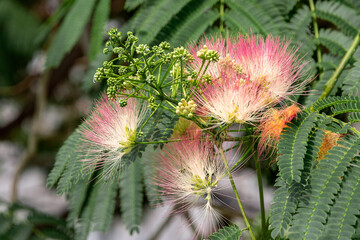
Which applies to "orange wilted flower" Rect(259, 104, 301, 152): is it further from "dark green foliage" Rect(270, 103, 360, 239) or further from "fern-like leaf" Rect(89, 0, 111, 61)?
"fern-like leaf" Rect(89, 0, 111, 61)

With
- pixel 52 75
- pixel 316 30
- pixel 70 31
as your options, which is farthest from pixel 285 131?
pixel 52 75

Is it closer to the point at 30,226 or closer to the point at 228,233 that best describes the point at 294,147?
the point at 228,233

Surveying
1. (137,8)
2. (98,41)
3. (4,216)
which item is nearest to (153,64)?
(137,8)

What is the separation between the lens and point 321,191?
1062 millimetres

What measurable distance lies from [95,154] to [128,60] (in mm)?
345

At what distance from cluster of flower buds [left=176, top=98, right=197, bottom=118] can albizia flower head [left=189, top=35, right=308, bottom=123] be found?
0.18 ft

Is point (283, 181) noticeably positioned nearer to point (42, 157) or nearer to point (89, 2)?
point (89, 2)

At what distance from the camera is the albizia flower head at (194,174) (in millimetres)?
1230

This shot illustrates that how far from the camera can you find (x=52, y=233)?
2523 mm

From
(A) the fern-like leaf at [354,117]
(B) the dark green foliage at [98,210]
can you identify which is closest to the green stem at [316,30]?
(A) the fern-like leaf at [354,117]

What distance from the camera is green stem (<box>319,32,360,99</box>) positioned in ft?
5.11

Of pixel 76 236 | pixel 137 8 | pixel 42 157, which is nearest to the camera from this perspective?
pixel 137 8

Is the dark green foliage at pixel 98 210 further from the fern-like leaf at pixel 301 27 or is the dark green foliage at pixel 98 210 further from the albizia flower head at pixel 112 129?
the fern-like leaf at pixel 301 27

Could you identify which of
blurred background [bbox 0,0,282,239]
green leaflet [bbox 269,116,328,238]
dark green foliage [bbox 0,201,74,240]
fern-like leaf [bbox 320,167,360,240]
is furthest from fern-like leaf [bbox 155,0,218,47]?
dark green foliage [bbox 0,201,74,240]
